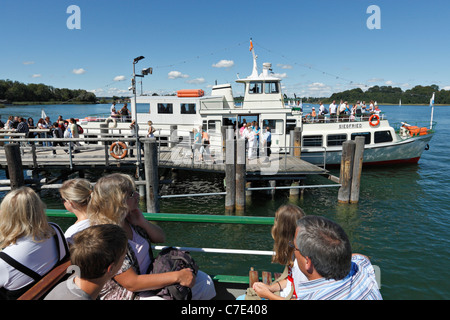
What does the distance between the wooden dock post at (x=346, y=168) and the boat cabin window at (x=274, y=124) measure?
191 inches

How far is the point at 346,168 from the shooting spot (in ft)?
35.8

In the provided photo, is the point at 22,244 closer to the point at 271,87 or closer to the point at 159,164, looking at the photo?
the point at 159,164

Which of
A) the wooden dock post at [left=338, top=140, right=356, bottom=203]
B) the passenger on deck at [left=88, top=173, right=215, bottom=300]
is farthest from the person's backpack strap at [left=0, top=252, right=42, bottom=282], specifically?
the wooden dock post at [left=338, top=140, right=356, bottom=203]

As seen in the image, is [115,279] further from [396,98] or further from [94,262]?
[396,98]

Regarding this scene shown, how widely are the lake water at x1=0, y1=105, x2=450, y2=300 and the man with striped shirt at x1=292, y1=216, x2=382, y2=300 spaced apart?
5.87 m

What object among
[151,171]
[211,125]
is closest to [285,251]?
[151,171]

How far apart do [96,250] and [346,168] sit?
1075 centimetres

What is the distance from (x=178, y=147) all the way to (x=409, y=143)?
580 inches

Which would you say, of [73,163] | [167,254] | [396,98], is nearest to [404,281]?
[167,254]

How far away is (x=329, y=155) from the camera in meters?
17.0

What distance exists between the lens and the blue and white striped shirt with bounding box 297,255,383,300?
1.75 metres

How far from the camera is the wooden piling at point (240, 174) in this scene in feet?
32.7

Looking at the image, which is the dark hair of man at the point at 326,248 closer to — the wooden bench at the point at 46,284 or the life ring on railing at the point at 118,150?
the wooden bench at the point at 46,284

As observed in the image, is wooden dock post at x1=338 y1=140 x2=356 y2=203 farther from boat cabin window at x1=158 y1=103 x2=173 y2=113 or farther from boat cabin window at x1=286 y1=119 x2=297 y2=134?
boat cabin window at x1=158 y1=103 x2=173 y2=113
